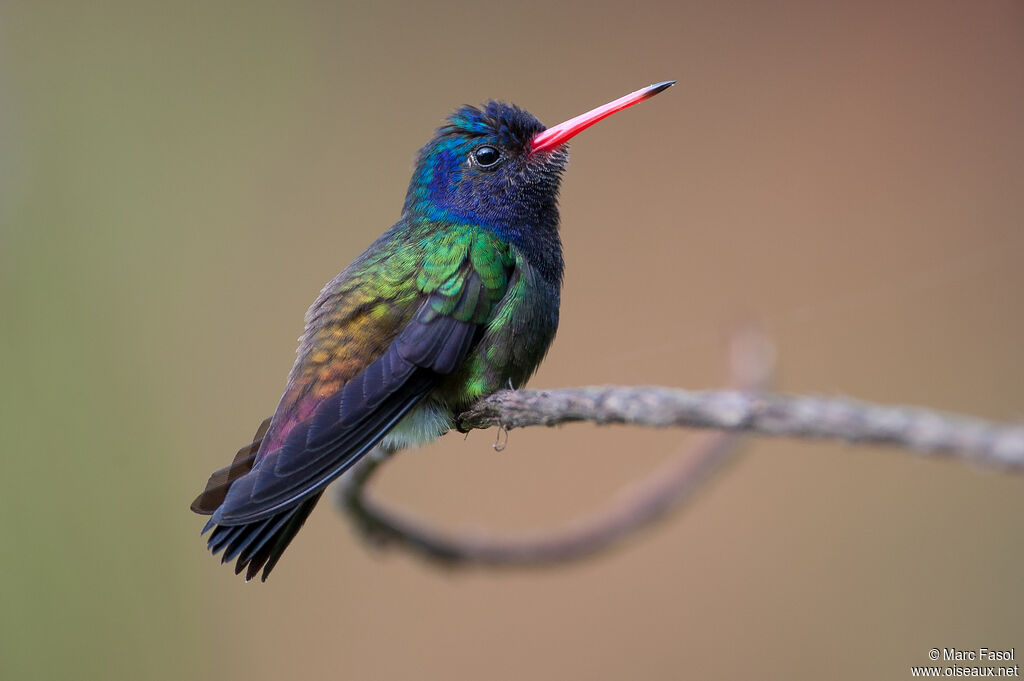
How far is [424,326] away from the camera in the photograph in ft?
6.74

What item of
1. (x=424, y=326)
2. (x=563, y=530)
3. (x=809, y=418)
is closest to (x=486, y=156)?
(x=424, y=326)

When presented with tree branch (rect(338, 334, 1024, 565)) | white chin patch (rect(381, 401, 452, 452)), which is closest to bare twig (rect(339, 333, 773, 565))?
tree branch (rect(338, 334, 1024, 565))

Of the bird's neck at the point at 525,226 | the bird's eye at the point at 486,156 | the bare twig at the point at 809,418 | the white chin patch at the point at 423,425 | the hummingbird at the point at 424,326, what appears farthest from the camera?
the bird's eye at the point at 486,156

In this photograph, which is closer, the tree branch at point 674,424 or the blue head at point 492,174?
the tree branch at point 674,424

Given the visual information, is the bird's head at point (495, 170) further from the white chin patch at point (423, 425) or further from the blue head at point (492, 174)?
the white chin patch at point (423, 425)

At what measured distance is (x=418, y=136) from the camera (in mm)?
4797

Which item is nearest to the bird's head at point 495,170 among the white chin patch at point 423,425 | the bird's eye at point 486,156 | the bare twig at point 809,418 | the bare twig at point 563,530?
the bird's eye at point 486,156

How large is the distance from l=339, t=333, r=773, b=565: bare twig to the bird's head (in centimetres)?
79

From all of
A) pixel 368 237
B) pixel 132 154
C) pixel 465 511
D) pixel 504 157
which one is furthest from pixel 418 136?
pixel 504 157

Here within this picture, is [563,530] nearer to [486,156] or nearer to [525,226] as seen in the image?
[525,226]

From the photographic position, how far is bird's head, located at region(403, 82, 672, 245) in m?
2.47

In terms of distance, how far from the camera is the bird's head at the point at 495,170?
2471 mm

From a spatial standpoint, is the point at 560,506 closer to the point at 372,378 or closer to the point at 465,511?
the point at 465,511

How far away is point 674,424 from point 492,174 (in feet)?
5.04
